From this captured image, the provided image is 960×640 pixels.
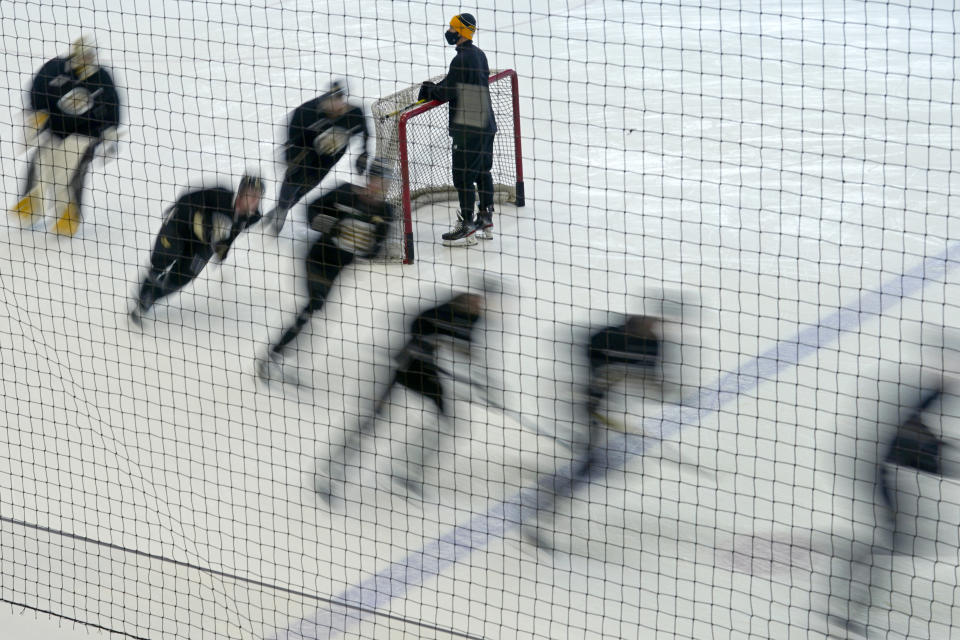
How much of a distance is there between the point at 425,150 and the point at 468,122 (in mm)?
727

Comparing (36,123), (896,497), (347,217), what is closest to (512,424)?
(347,217)

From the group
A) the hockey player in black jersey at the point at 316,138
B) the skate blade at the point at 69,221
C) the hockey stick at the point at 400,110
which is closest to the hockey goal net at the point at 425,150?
the hockey stick at the point at 400,110

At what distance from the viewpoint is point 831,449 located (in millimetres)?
4766

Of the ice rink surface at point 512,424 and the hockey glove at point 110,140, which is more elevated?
the hockey glove at point 110,140

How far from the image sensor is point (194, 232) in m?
5.85

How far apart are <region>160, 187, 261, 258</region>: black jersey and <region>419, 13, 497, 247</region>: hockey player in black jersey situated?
1491 mm

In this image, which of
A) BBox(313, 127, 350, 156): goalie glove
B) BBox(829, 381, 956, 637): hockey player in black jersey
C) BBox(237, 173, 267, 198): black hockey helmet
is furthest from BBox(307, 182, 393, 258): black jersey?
BBox(829, 381, 956, 637): hockey player in black jersey

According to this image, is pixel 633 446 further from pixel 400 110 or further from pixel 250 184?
pixel 400 110

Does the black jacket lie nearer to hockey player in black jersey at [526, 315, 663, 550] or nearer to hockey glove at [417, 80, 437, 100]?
hockey glove at [417, 80, 437, 100]

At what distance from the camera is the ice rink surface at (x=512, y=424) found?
400 centimetres

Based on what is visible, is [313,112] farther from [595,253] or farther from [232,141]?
[232,141]

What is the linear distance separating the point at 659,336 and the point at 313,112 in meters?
2.90

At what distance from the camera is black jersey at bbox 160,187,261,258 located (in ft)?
19.1

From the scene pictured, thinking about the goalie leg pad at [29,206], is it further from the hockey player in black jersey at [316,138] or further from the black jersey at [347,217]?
the black jersey at [347,217]
